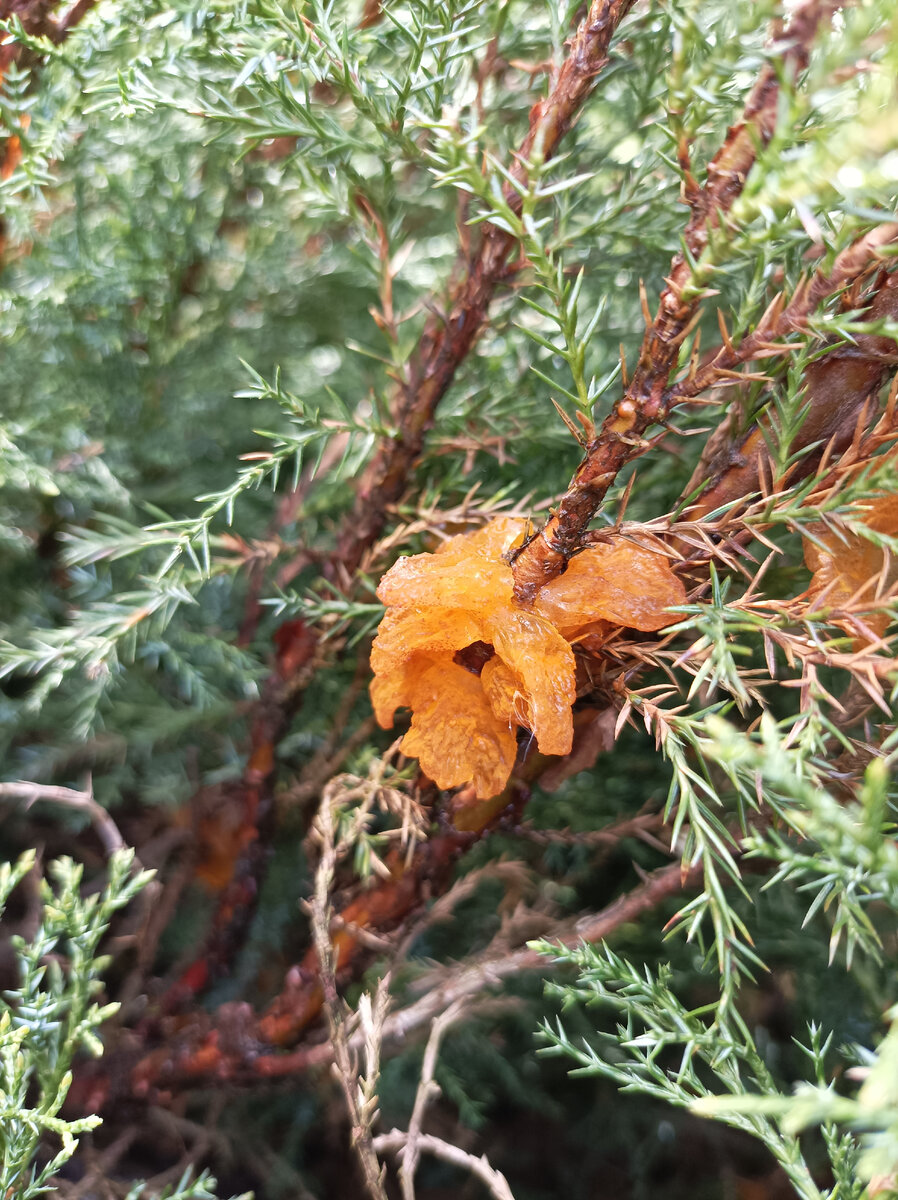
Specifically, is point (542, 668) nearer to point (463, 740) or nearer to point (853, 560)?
point (463, 740)

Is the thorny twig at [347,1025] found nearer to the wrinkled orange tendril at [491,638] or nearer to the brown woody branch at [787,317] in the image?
the wrinkled orange tendril at [491,638]

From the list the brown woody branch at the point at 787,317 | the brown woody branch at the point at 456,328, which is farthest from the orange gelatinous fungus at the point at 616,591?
the brown woody branch at the point at 456,328

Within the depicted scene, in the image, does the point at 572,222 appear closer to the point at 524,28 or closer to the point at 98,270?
the point at 524,28

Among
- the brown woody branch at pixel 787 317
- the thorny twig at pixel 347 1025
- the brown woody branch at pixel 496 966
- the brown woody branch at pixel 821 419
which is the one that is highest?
the brown woody branch at pixel 787 317

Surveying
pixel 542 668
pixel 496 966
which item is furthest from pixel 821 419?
pixel 496 966

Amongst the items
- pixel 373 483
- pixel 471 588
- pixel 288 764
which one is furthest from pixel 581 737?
pixel 288 764

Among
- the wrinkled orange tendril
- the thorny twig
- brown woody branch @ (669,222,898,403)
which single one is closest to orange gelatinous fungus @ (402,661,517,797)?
the wrinkled orange tendril
